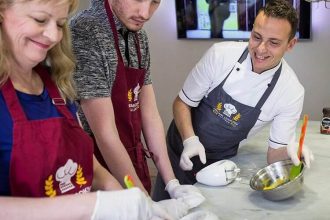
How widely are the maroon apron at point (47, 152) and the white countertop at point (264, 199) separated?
1.47 feet

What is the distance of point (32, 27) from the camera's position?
3.01ft

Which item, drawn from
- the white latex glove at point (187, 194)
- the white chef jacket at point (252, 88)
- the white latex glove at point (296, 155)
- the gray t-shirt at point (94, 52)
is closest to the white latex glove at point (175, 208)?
the white latex glove at point (187, 194)

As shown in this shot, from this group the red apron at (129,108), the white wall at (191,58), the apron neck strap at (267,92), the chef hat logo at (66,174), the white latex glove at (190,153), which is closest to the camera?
the chef hat logo at (66,174)

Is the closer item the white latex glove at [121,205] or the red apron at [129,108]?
the white latex glove at [121,205]

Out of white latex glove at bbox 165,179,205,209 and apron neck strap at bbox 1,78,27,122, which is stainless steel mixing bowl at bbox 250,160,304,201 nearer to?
white latex glove at bbox 165,179,205,209

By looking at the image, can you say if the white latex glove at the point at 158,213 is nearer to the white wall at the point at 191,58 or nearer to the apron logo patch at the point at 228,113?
the apron logo patch at the point at 228,113

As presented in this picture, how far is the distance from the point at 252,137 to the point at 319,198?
0.67 m

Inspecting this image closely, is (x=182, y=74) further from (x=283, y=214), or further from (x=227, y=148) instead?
(x=283, y=214)

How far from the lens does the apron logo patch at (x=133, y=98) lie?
1.45m

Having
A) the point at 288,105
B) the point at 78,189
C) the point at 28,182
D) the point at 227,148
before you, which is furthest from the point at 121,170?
the point at 288,105

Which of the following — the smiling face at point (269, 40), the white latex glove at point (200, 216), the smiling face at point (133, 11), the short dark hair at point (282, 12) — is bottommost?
the white latex glove at point (200, 216)

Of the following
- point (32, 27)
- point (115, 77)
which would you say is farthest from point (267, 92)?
point (32, 27)

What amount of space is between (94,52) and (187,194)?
21.1 inches

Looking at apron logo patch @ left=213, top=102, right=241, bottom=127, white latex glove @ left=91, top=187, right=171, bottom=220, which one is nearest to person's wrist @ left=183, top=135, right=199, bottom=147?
apron logo patch @ left=213, top=102, right=241, bottom=127
